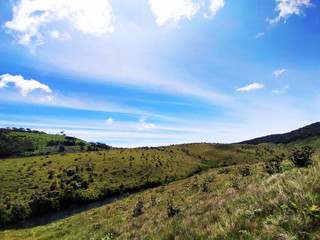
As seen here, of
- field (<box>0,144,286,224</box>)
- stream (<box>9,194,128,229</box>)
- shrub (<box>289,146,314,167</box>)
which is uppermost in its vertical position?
shrub (<box>289,146,314,167</box>)

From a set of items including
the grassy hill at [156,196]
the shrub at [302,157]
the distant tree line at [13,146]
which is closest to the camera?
the grassy hill at [156,196]

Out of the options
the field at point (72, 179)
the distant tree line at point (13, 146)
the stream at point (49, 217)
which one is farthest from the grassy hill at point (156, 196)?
the distant tree line at point (13, 146)

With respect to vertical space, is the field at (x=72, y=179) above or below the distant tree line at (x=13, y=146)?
below

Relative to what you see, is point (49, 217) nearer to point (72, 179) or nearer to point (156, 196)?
point (72, 179)

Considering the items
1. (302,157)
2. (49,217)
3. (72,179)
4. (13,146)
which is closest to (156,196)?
(302,157)

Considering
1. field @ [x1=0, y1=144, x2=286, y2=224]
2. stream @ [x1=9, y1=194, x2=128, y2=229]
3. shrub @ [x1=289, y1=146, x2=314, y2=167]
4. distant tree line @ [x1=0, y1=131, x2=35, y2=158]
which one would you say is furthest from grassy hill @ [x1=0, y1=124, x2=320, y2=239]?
distant tree line @ [x1=0, y1=131, x2=35, y2=158]

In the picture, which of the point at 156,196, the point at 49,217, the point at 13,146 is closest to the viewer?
the point at 156,196

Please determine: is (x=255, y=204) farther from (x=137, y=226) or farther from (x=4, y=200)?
(x=4, y=200)

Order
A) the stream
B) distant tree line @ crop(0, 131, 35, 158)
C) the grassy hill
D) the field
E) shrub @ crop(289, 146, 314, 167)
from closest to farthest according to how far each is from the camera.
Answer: the grassy hill
shrub @ crop(289, 146, 314, 167)
the stream
the field
distant tree line @ crop(0, 131, 35, 158)

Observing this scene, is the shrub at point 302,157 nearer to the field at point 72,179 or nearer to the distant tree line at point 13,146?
the field at point 72,179

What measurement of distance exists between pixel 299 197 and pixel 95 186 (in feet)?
154

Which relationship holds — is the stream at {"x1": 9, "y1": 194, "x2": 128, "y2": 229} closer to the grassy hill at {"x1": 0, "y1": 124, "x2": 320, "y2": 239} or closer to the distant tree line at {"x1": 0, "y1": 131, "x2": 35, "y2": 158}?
the grassy hill at {"x1": 0, "y1": 124, "x2": 320, "y2": 239}

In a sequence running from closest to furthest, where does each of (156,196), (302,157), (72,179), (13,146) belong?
(302,157), (156,196), (72,179), (13,146)

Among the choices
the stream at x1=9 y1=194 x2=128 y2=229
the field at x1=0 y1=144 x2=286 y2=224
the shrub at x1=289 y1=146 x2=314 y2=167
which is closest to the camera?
the shrub at x1=289 y1=146 x2=314 y2=167
